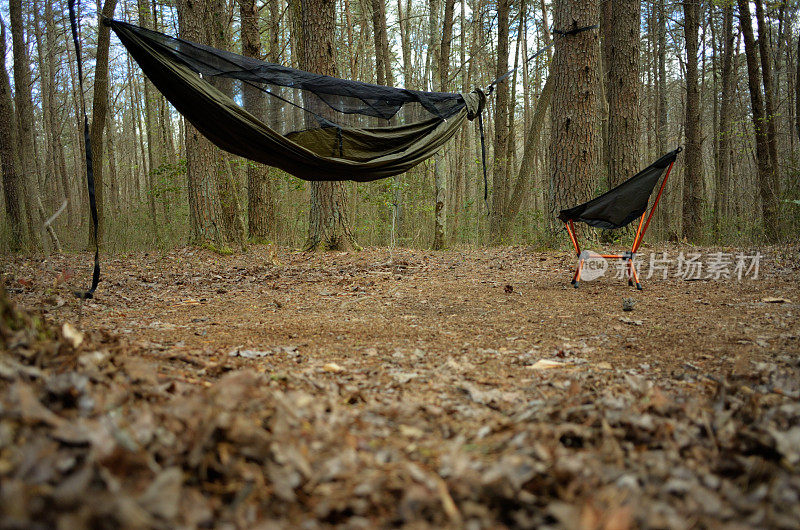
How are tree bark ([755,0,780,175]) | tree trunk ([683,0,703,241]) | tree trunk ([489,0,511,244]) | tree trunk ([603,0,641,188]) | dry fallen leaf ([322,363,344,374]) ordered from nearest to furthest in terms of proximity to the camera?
dry fallen leaf ([322,363,344,374])
tree trunk ([603,0,641,188])
tree bark ([755,0,780,175])
tree trunk ([683,0,703,241])
tree trunk ([489,0,511,244])

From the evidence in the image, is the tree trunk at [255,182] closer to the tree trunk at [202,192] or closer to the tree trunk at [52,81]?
the tree trunk at [202,192]

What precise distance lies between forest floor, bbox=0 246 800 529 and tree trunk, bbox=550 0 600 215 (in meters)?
2.54

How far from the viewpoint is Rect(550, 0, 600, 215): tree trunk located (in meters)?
4.75

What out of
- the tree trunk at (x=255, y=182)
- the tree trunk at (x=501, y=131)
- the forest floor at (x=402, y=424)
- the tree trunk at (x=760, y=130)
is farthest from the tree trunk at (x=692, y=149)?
the tree trunk at (x=255, y=182)

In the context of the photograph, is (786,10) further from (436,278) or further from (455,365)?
(455,365)

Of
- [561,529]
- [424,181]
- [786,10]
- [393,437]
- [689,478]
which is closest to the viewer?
[561,529]

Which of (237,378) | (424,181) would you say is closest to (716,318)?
(237,378)

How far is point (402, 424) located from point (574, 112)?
4.52 m

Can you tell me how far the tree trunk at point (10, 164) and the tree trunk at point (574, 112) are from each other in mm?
6738

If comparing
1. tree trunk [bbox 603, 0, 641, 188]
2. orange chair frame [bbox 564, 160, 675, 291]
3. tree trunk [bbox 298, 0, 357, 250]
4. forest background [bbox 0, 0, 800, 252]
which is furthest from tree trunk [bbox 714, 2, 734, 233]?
tree trunk [bbox 298, 0, 357, 250]

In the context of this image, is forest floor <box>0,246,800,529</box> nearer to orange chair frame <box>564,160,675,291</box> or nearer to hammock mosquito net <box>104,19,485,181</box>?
orange chair frame <box>564,160,675,291</box>

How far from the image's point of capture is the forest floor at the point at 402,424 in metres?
0.78

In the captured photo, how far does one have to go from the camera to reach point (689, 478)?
918 mm

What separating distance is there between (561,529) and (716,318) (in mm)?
2356
